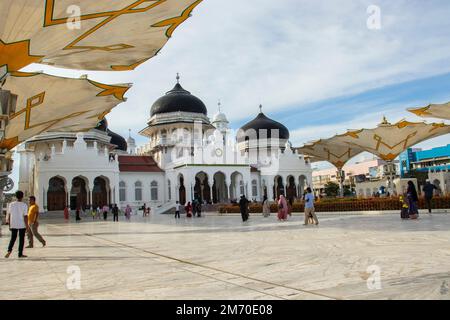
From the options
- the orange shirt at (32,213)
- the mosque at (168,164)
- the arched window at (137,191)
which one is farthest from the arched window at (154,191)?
the orange shirt at (32,213)

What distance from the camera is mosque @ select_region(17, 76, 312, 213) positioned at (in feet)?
131

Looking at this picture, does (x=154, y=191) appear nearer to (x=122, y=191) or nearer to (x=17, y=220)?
(x=122, y=191)

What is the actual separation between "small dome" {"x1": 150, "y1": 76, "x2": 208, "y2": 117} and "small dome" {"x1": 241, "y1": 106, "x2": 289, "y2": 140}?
8.38 m

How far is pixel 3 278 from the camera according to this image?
6215mm

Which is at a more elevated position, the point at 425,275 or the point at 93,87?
the point at 93,87

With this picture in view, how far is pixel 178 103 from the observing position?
49656 mm

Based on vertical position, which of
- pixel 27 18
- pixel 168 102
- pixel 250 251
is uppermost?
pixel 168 102

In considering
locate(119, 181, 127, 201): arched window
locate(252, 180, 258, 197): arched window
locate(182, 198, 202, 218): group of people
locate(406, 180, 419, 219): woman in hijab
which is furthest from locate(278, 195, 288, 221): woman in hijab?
locate(252, 180, 258, 197): arched window

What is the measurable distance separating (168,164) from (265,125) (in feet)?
54.8

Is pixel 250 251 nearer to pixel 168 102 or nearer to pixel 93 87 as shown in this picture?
pixel 93 87

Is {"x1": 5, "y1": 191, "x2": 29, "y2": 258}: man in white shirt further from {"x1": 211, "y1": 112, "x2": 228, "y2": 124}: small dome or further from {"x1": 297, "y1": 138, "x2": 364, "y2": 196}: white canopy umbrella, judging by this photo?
{"x1": 211, "y1": 112, "x2": 228, "y2": 124}: small dome

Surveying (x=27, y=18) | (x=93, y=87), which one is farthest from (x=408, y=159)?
(x=27, y=18)
